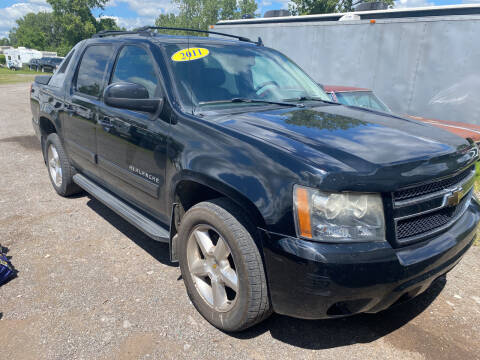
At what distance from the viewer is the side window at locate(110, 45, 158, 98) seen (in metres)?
3.19

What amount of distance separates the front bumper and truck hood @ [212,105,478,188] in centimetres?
37

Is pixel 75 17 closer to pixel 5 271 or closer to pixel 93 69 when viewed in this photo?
pixel 93 69

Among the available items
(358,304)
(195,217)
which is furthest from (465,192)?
(195,217)

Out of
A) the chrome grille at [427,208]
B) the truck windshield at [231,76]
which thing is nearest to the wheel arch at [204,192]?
the truck windshield at [231,76]

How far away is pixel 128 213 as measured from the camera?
135 inches

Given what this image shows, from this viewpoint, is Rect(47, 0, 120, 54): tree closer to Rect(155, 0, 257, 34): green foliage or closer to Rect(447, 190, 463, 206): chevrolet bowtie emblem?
Rect(155, 0, 257, 34): green foliage

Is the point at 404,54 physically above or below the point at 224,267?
above

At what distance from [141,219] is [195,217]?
920mm

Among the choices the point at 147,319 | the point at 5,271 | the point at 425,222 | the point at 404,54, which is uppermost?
the point at 404,54

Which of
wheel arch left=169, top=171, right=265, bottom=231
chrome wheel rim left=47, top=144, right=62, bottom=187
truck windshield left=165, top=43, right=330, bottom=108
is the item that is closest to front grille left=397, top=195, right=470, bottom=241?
wheel arch left=169, top=171, right=265, bottom=231

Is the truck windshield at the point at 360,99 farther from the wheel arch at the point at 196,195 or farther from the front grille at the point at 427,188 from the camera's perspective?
the wheel arch at the point at 196,195

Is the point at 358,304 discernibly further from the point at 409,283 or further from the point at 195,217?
the point at 195,217

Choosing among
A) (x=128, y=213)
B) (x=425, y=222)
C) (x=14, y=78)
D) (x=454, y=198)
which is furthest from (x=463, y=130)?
(x=14, y=78)

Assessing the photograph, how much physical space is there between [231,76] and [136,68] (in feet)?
2.75
